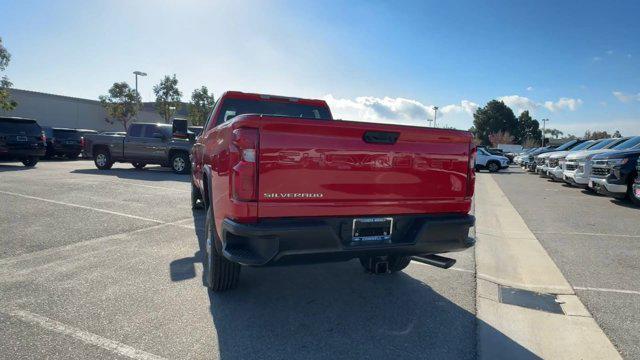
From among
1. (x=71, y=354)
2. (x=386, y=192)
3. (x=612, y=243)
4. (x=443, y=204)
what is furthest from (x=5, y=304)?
(x=612, y=243)

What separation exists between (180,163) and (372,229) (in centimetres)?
1345

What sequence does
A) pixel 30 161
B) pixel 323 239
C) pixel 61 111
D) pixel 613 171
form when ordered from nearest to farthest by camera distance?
pixel 323 239
pixel 613 171
pixel 30 161
pixel 61 111

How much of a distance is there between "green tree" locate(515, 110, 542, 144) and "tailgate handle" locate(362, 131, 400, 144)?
88676 mm

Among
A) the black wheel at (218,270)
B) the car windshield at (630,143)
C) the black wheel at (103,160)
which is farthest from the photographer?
the black wheel at (103,160)

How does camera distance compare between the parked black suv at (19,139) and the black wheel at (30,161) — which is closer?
the parked black suv at (19,139)

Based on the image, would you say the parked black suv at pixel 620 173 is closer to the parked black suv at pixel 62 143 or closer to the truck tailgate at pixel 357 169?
the truck tailgate at pixel 357 169

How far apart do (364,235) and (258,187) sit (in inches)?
37.1

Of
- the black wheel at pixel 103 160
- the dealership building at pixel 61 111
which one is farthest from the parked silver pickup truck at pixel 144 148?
the dealership building at pixel 61 111

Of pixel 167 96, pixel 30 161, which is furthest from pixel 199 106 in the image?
pixel 30 161

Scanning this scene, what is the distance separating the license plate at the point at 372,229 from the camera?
10.5 feet

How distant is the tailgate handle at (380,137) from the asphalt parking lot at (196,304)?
1.51m

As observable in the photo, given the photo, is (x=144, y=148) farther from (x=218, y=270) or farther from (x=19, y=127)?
(x=218, y=270)

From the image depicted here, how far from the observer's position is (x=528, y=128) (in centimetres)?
8488

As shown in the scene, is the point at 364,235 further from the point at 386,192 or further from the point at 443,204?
the point at 443,204
